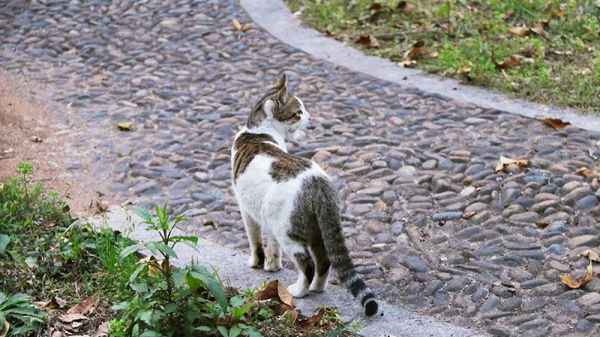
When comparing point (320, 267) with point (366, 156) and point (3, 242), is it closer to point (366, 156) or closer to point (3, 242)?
point (3, 242)

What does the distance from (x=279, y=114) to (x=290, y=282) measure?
112 cm

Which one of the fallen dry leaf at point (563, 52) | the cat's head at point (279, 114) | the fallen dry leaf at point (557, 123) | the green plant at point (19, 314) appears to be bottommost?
the fallen dry leaf at point (563, 52)

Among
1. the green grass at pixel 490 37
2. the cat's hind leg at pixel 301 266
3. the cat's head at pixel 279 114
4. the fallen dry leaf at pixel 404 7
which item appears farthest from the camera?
the fallen dry leaf at pixel 404 7

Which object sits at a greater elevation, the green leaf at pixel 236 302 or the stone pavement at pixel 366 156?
the green leaf at pixel 236 302

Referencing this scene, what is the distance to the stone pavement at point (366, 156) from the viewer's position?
546 cm

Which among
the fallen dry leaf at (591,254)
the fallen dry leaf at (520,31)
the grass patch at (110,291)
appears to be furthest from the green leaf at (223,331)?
the fallen dry leaf at (520,31)

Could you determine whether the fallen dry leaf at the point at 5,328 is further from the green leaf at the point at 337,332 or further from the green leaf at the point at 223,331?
the green leaf at the point at 337,332

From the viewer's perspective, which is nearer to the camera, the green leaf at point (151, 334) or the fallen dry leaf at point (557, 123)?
the green leaf at point (151, 334)

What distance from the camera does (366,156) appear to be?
23.9 ft

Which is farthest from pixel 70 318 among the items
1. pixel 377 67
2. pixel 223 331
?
pixel 377 67

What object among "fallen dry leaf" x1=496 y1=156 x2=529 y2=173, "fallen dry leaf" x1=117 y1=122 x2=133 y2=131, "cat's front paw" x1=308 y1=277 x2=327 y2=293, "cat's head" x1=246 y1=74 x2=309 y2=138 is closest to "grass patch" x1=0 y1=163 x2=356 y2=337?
"cat's front paw" x1=308 y1=277 x2=327 y2=293

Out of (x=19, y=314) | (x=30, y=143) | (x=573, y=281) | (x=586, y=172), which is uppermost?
(x=19, y=314)

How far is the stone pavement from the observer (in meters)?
5.46

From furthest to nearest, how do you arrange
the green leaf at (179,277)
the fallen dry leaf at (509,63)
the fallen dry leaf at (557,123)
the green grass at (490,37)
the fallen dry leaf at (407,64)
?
the fallen dry leaf at (407,64) → the fallen dry leaf at (509,63) → the green grass at (490,37) → the fallen dry leaf at (557,123) → the green leaf at (179,277)
